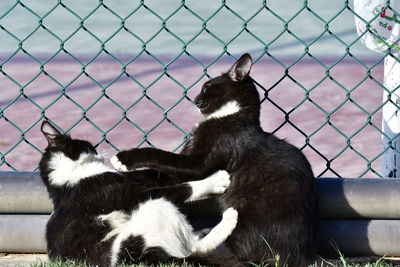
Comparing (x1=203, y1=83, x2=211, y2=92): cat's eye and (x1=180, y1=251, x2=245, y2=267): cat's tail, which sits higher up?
(x1=203, y1=83, x2=211, y2=92): cat's eye

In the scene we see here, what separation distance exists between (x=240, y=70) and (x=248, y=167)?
0.54 metres

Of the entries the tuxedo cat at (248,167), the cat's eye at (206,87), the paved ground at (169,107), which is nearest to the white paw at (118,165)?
the tuxedo cat at (248,167)

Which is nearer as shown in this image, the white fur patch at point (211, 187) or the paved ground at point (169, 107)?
the white fur patch at point (211, 187)

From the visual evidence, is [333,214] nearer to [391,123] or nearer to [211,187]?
[211,187]

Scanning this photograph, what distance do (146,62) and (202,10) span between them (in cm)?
154

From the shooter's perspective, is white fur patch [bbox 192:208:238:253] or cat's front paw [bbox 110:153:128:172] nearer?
white fur patch [bbox 192:208:238:253]

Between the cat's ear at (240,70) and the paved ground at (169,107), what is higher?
the cat's ear at (240,70)

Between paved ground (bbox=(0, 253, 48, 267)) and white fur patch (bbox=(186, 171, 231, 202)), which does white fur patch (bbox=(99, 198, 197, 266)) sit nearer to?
white fur patch (bbox=(186, 171, 231, 202))

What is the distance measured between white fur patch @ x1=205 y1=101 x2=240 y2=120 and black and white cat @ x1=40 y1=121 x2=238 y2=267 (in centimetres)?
35

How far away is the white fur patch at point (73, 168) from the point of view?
147 inches

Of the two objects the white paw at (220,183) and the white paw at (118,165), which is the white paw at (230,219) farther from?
the white paw at (118,165)

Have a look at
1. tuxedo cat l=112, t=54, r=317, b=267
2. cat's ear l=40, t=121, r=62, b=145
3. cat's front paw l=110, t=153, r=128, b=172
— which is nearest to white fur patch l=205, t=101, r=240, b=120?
tuxedo cat l=112, t=54, r=317, b=267

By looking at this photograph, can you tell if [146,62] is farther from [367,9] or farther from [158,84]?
[367,9]

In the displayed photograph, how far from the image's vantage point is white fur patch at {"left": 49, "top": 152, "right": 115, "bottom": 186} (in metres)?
3.74
